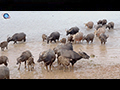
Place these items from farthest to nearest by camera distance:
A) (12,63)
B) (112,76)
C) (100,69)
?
1. (12,63)
2. (100,69)
3. (112,76)

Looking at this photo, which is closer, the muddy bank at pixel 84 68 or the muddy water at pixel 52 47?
the muddy bank at pixel 84 68

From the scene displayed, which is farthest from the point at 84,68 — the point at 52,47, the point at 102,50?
the point at 52,47

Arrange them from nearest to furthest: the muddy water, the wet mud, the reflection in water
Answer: the wet mud, the muddy water, the reflection in water

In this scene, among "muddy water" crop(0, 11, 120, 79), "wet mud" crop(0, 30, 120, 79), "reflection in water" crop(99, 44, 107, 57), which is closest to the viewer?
"wet mud" crop(0, 30, 120, 79)

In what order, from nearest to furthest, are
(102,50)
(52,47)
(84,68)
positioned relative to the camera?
(84,68) → (102,50) → (52,47)

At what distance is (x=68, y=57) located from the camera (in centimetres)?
662

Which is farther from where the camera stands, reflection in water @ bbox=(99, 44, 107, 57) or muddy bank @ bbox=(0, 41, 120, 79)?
reflection in water @ bbox=(99, 44, 107, 57)

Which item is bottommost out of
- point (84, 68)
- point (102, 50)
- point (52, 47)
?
point (84, 68)

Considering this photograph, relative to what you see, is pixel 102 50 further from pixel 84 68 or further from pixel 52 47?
pixel 84 68

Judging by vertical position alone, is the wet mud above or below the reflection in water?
below

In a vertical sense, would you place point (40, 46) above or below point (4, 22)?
below
